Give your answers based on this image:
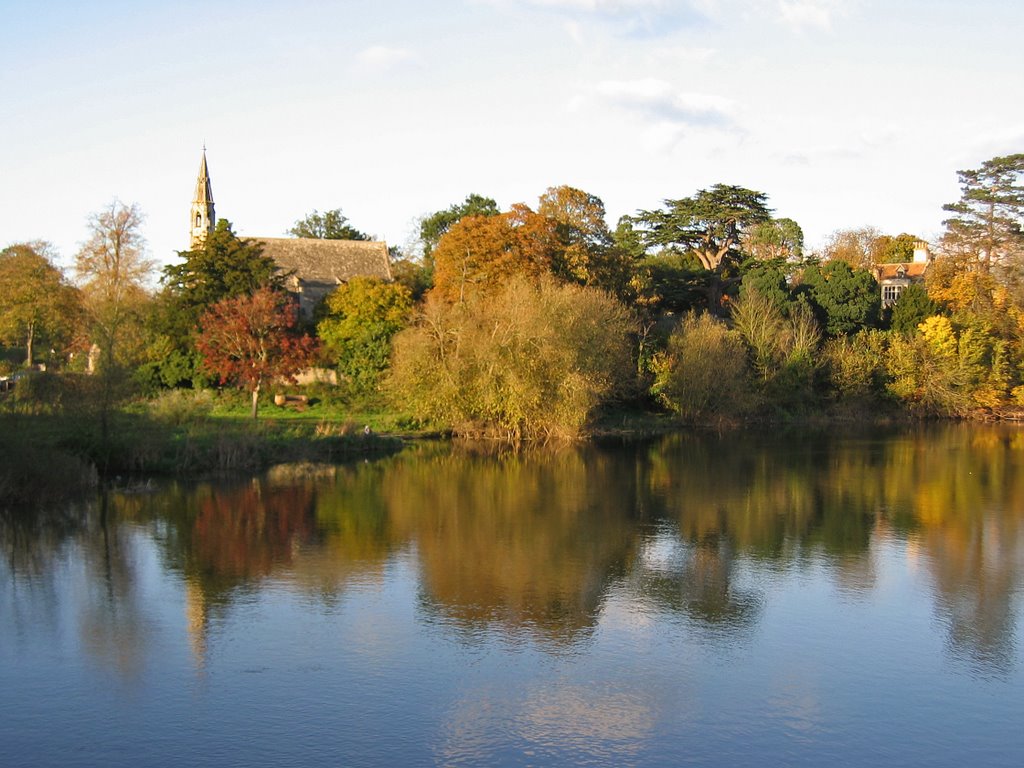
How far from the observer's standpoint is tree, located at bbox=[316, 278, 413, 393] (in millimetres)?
43094

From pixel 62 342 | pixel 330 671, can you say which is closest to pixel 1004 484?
pixel 330 671

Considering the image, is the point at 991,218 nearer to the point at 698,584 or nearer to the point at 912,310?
the point at 912,310

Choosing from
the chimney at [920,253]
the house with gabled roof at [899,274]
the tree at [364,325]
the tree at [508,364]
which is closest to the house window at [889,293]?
the house with gabled roof at [899,274]

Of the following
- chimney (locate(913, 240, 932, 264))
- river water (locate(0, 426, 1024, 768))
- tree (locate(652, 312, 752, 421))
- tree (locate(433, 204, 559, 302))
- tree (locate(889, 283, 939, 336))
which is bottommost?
river water (locate(0, 426, 1024, 768))

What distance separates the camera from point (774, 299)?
→ 5225 cm

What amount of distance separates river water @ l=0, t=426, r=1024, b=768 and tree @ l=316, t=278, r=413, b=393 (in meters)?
15.2

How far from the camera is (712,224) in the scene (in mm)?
57781

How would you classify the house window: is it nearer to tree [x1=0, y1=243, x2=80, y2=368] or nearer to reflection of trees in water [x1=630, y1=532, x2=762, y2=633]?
reflection of trees in water [x1=630, y1=532, x2=762, y2=633]

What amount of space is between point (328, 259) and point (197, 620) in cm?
4426

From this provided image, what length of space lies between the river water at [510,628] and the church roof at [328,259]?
98.0ft

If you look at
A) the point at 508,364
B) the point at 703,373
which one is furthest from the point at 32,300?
the point at 703,373

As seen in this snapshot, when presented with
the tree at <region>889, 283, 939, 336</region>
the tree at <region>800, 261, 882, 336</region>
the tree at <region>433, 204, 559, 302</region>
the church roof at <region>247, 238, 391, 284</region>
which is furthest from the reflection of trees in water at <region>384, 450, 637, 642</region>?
the tree at <region>889, 283, 939, 336</region>

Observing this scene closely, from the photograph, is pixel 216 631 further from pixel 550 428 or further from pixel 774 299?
pixel 774 299

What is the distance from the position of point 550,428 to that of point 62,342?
1287 inches
